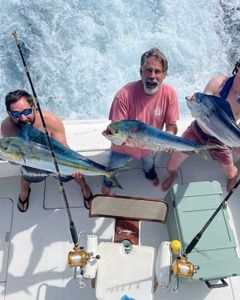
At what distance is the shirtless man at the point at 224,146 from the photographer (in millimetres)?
2590

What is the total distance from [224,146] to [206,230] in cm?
66

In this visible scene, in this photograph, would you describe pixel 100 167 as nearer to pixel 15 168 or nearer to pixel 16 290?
pixel 15 168

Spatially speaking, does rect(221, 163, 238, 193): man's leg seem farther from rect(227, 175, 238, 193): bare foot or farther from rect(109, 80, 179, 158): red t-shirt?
rect(109, 80, 179, 158): red t-shirt

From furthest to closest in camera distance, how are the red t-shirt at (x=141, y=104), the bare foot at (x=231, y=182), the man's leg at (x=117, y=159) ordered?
the bare foot at (x=231, y=182)
the man's leg at (x=117, y=159)
the red t-shirt at (x=141, y=104)

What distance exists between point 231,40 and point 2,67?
3.66 m

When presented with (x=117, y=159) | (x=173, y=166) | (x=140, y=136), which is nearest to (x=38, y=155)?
(x=140, y=136)

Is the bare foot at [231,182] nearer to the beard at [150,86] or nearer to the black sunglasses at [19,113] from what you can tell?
the beard at [150,86]

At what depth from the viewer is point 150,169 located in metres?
3.12

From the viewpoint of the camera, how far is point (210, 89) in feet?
8.70

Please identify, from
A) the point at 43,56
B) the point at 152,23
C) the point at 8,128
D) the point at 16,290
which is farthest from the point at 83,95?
the point at 16,290

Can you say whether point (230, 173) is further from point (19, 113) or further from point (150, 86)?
point (19, 113)

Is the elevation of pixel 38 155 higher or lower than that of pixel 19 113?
lower

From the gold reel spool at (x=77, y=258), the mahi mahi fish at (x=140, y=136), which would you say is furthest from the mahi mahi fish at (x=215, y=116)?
the gold reel spool at (x=77, y=258)

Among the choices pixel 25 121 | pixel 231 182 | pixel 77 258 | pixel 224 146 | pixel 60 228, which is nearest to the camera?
pixel 77 258
